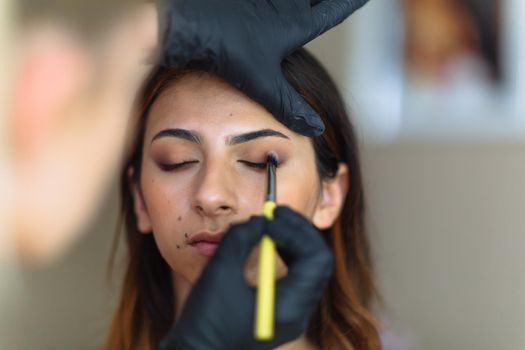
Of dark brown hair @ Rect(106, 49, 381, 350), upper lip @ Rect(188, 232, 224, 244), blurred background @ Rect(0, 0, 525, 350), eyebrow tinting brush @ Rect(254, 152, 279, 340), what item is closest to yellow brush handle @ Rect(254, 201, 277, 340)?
eyebrow tinting brush @ Rect(254, 152, 279, 340)

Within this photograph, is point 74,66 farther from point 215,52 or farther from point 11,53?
point 215,52

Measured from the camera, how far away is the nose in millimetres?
961

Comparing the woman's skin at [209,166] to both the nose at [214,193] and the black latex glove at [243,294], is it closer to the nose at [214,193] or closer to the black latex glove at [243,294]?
the nose at [214,193]

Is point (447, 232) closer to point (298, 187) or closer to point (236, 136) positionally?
point (298, 187)

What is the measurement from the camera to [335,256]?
1.23 m

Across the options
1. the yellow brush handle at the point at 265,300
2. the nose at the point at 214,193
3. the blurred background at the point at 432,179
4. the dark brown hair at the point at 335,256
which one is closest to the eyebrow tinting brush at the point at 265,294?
the yellow brush handle at the point at 265,300

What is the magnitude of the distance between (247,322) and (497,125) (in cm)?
92

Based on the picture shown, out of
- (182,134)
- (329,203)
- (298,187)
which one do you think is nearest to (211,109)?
(182,134)

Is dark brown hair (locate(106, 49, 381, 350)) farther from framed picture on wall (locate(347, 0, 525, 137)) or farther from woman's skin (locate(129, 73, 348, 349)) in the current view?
framed picture on wall (locate(347, 0, 525, 137))

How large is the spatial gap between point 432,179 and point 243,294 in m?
0.87

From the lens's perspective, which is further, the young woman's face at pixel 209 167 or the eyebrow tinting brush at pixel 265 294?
the young woman's face at pixel 209 167

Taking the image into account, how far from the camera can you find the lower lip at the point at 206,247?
38.9 inches

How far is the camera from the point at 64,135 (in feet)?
4.58

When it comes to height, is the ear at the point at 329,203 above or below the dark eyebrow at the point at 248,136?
below
